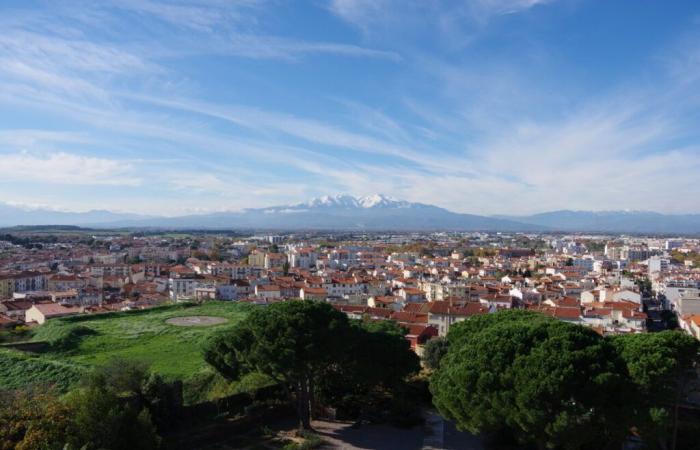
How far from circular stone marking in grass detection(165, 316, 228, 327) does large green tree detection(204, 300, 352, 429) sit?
18079 millimetres

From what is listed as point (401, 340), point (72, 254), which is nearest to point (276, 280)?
point (401, 340)

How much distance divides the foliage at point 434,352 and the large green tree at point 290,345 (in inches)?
219

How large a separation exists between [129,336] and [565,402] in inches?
985

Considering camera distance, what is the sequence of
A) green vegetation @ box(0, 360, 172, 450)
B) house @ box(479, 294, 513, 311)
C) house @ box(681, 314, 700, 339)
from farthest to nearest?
house @ box(479, 294, 513, 311) < house @ box(681, 314, 700, 339) < green vegetation @ box(0, 360, 172, 450)

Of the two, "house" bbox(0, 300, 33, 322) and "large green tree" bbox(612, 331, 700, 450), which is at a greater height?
"large green tree" bbox(612, 331, 700, 450)

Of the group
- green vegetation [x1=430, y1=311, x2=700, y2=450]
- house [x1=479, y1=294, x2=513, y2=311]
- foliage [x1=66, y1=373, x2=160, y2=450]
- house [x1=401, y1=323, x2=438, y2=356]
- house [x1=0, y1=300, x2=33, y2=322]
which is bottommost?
house [x1=0, y1=300, x2=33, y2=322]

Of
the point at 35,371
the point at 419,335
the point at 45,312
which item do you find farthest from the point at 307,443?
the point at 45,312

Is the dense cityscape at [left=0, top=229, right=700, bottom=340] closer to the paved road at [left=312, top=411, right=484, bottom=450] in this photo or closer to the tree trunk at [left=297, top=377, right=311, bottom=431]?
the paved road at [left=312, top=411, right=484, bottom=450]

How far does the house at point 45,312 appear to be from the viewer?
116ft

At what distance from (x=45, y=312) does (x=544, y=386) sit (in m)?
34.1

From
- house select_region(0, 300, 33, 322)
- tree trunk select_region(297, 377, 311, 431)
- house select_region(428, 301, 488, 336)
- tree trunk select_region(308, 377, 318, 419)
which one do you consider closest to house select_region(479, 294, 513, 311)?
house select_region(428, 301, 488, 336)

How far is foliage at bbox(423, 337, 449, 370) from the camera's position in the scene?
20311 mm

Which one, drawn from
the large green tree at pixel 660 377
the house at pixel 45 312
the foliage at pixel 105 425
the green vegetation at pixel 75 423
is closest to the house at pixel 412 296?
the house at pixel 45 312

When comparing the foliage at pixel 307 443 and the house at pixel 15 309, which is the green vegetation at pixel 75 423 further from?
the house at pixel 15 309
